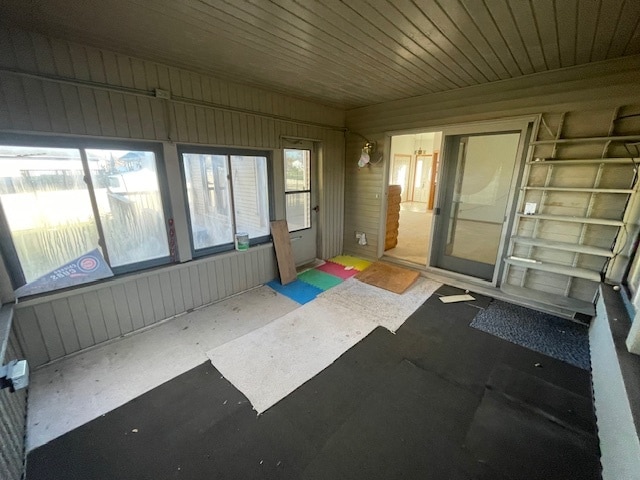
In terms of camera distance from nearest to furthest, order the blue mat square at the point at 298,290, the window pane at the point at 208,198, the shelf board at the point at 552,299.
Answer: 1. the shelf board at the point at 552,299
2. the window pane at the point at 208,198
3. the blue mat square at the point at 298,290

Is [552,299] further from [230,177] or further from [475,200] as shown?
[230,177]

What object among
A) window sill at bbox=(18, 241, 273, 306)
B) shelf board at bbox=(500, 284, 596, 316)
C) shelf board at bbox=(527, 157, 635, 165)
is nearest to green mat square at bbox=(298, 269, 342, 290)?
window sill at bbox=(18, 241, 273, 306)

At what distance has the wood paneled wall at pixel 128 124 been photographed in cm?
193

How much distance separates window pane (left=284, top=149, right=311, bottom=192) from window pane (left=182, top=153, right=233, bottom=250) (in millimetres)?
1010

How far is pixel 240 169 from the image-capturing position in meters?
3.36

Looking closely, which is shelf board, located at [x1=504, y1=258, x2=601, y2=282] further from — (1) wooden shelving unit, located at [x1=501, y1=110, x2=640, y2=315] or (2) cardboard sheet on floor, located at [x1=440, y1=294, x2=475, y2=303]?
(2) cardboard sheet on floor, located at [x1=440, y1=294, x2=475, y2=303]

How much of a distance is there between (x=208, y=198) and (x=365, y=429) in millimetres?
2833

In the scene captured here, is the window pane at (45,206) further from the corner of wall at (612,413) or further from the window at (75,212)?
the corner of wall at (612,413)

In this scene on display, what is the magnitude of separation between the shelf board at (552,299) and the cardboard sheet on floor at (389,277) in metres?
1.17

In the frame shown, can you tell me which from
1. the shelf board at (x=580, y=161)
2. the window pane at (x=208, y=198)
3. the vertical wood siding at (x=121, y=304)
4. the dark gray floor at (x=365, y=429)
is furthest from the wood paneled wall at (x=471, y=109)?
the dark gray floor at (x=365, y=429)

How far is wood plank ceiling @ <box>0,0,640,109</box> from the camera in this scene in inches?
63.0

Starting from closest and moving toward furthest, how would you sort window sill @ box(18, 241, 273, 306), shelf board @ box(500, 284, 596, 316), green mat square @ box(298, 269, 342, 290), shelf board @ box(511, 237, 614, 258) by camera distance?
window sill @ box(18, 241, 273, 306), shelf board @ box(511, 237, 614, 258), shelf board @ box(500, 284, 596, 316), green mat square @ box(298, 269, 342, 290)

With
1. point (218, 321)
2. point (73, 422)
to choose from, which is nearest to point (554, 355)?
point (218, 321)

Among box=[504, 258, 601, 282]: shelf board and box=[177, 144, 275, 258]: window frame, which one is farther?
box=[177, 144, 275, 258]: window frame
